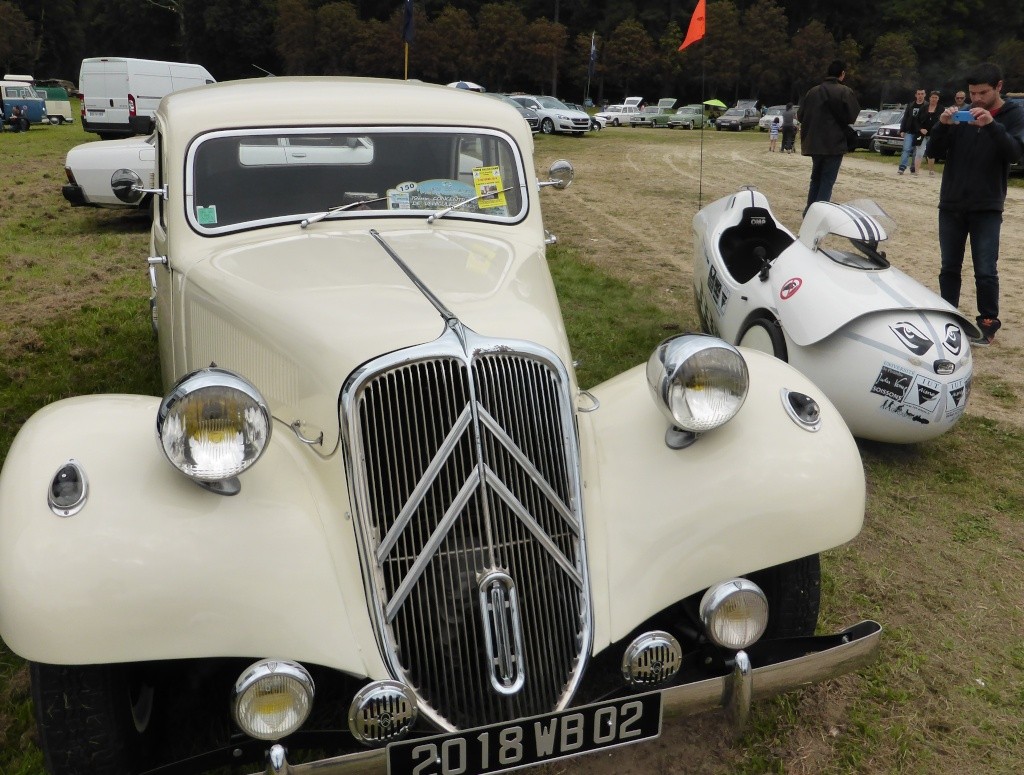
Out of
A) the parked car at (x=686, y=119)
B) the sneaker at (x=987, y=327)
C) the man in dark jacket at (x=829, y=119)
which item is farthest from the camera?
the parked car at (x=686, y=119)

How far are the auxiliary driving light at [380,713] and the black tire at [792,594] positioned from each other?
118cm

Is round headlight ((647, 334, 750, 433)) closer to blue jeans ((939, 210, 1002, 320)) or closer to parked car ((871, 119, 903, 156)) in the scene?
blue jeans ((939, 210, 1002, 320))

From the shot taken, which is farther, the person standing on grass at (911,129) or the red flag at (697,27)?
the person standing on grass at (911,129)

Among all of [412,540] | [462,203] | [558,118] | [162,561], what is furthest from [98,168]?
[558,118]

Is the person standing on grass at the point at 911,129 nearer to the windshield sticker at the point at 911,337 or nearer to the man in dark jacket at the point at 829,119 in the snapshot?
the man in dark jacket at the point at 829,119

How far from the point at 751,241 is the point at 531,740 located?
15.0 feet

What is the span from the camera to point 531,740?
208cm

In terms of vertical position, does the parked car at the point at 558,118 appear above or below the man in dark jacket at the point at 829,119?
below

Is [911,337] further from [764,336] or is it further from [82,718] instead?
[82,718]

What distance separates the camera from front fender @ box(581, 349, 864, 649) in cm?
243

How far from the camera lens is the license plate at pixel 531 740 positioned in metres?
2.00

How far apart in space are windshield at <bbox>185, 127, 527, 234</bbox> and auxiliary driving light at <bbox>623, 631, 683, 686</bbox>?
203 cm

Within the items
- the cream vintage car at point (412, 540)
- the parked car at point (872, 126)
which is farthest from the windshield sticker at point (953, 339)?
the parked car at point (872, 126)

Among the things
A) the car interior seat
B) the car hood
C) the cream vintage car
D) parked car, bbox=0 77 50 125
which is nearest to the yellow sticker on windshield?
the car hood
